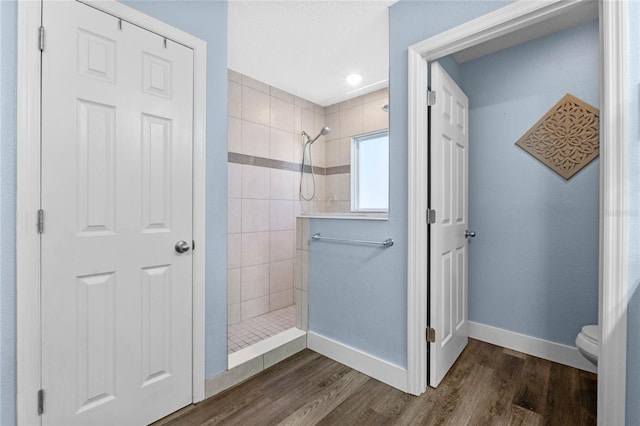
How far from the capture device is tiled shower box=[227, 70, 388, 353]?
292 centimetres

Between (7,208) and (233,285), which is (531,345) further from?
(7,208)

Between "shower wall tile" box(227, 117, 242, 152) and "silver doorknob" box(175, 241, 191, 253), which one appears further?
"shower wall tile" box(227, 117, 242, 152)

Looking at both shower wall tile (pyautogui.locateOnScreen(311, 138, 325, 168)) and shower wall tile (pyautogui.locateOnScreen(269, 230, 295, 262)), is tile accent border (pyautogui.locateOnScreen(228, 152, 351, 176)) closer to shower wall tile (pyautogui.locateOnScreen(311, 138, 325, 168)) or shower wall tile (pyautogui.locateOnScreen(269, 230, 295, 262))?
shower wall tile (pyautogui.locateOnScreen(311, 138, 325, 168))

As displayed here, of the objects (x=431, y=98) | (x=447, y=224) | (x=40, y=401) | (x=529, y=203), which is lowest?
(x=40, y=401)

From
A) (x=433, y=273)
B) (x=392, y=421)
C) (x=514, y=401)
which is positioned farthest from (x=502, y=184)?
(x=392, y=421)

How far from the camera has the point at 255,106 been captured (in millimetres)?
3080

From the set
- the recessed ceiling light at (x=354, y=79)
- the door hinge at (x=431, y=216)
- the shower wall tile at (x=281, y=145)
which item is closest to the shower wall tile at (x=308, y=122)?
the shower wall tile at (x=281, y=145)

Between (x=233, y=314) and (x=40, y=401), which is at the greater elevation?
(x=40, y=401)

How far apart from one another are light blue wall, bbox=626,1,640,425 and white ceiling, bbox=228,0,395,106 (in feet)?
4.10

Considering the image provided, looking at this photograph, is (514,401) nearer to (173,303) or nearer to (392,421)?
(392,421)

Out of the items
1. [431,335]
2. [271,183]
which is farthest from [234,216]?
[431,335]

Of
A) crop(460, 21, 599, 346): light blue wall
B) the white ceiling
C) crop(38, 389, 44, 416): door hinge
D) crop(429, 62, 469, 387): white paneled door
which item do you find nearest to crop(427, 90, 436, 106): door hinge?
crop(429, 62, 469, 387): white paneled door

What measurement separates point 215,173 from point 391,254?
1166 mm

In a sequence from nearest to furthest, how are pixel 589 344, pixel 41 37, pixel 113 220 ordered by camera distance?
pixel 41 37 → pixel 113 220 → pixel 589 344
